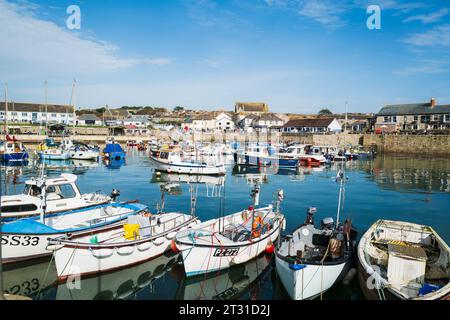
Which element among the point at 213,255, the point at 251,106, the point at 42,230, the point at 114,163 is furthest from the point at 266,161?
the point at 251,106

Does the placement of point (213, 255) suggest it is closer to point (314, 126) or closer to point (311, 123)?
point (314, 126)

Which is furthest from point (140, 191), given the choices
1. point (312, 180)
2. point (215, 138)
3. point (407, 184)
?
point (215, 138)

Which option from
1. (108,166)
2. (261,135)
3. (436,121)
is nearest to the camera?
(108,166)

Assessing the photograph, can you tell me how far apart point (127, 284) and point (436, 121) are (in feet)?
278

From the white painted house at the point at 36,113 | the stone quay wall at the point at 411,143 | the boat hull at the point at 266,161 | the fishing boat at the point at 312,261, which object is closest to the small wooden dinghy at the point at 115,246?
the fishing boat at the point at 312,261

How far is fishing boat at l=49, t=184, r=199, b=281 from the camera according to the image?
12.8m

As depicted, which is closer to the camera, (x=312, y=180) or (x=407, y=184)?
(x=407, y=184)

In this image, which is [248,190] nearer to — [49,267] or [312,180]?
[312,180]

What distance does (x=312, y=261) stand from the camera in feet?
38.3

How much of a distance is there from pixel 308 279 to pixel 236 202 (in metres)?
16.3

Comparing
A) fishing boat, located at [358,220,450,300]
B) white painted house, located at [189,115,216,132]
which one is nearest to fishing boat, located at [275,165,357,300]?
fishing boat, located at [358,220,450,300]
